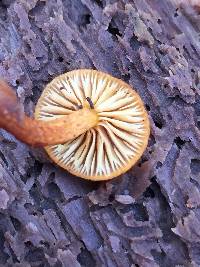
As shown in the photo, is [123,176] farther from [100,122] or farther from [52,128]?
[52,128]

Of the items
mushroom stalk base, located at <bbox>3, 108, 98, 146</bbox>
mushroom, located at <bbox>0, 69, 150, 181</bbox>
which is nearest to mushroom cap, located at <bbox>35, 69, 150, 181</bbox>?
mushroom, located at <bbox>0, 69, 150, 181</bbox>

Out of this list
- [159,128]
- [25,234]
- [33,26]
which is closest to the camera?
[25,234]

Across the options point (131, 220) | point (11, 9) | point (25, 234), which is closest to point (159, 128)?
point (131, 220)

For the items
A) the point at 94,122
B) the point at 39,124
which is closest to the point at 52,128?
the point at 39,124

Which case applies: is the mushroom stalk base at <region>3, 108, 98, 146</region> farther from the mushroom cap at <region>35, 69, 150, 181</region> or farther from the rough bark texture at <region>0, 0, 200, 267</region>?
the rough bark texture at <region>0, 0, 200, 267</region>

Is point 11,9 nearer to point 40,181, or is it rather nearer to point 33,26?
point 33,26

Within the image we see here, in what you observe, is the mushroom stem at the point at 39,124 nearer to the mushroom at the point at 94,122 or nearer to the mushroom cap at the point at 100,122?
the mushroom at the point at 94,122
